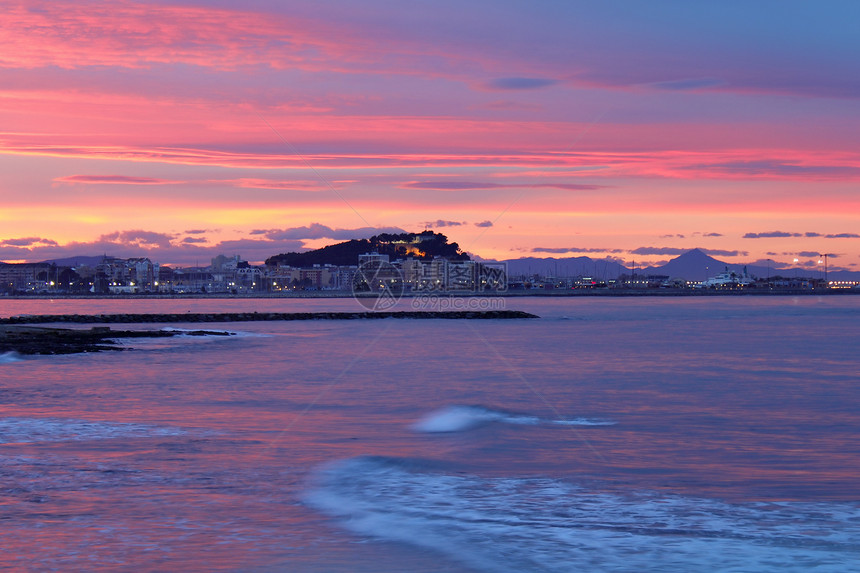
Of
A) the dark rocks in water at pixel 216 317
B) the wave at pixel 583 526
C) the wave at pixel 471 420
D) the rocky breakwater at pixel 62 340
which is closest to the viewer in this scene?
the wave at pixel 583 526

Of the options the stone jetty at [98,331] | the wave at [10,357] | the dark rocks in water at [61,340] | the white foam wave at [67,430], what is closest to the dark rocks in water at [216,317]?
the stone jetty at [98,331]

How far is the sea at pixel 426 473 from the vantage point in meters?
7.07

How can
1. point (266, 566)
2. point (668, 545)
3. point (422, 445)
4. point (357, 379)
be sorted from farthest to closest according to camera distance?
point (357, 379) → point (422, 445) → point (668, 545) → point (266, 566)

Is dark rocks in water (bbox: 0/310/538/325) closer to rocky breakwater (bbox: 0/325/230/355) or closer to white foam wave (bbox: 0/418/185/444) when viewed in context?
rocky breakwater (bbox: 0/325/230/355)

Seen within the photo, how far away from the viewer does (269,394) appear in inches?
762

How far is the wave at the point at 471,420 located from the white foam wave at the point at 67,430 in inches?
176

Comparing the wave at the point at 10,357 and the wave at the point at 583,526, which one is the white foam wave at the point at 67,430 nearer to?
the wave at the point at 583,526

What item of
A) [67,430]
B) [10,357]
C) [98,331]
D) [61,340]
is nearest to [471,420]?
[67,430]

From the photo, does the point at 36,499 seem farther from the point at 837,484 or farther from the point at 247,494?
the point at 837,484

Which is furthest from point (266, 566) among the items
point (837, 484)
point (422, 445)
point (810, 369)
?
point (810, 369)

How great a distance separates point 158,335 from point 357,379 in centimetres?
2392

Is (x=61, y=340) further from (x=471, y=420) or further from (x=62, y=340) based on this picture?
(x=471, y=420)

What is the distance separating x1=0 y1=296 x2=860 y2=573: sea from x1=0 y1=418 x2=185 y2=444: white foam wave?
0.27 ft

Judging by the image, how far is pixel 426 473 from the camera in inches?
417
